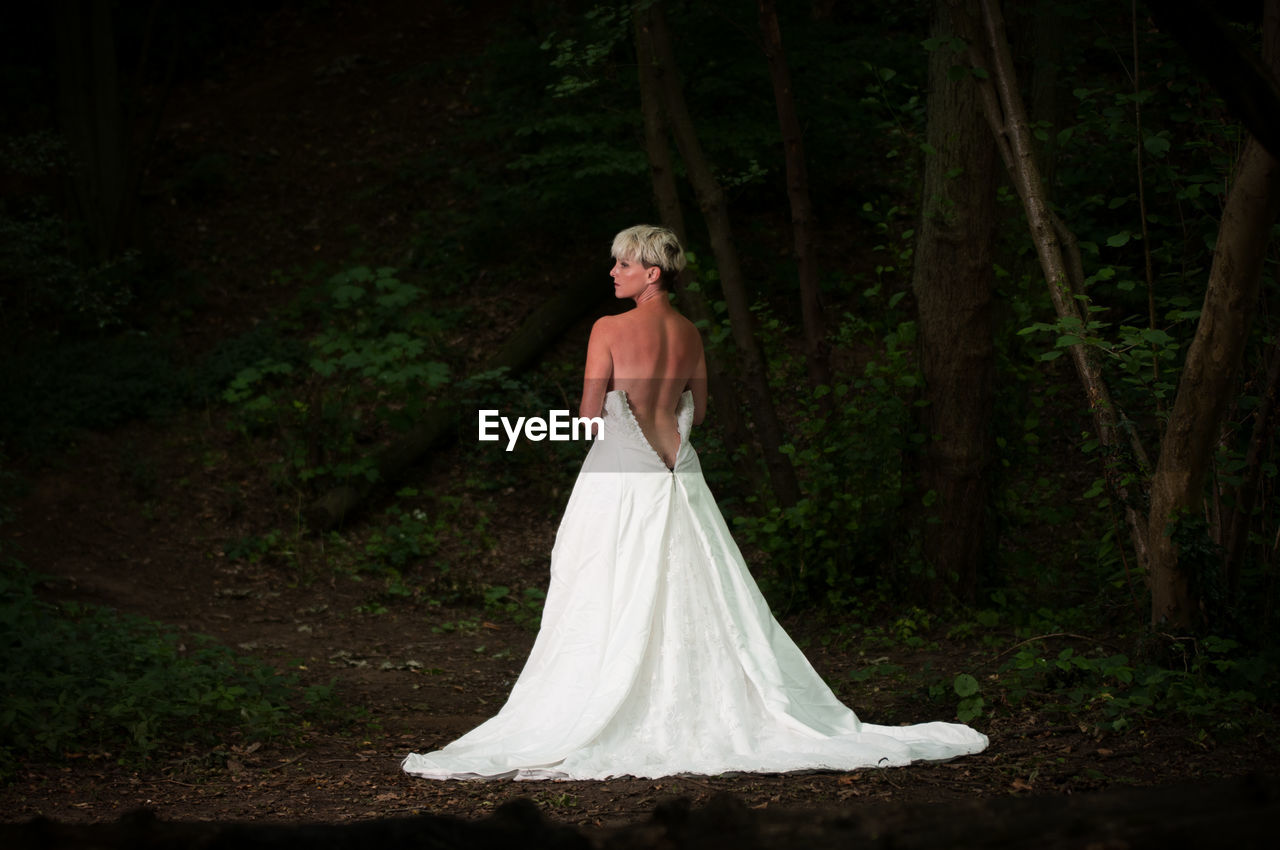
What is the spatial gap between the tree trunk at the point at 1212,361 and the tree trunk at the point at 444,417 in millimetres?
7342

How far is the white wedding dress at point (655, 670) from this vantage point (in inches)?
184

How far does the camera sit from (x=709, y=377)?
919 centimetres

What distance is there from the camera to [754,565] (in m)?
9.27

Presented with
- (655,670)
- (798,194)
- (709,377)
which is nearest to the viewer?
(655,670)

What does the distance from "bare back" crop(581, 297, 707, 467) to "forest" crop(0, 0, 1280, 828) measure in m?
1.67

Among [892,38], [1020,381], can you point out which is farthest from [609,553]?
[892,38]

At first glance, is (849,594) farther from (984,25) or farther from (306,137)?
(306,137)

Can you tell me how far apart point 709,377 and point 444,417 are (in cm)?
351

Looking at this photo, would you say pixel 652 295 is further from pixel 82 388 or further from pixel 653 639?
pixel 82 388

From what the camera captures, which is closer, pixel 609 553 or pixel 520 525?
pixel 609 553

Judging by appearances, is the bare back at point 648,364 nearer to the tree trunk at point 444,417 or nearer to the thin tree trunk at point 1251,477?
the thin tree trunk at point 1251,477

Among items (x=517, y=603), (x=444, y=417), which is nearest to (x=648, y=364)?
(x=517, y=603)

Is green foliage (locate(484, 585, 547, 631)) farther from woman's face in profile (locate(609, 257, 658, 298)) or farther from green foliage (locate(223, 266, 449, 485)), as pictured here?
woman's face in profile (locate(609, 257, 658, 298))

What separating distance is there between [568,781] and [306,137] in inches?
574
